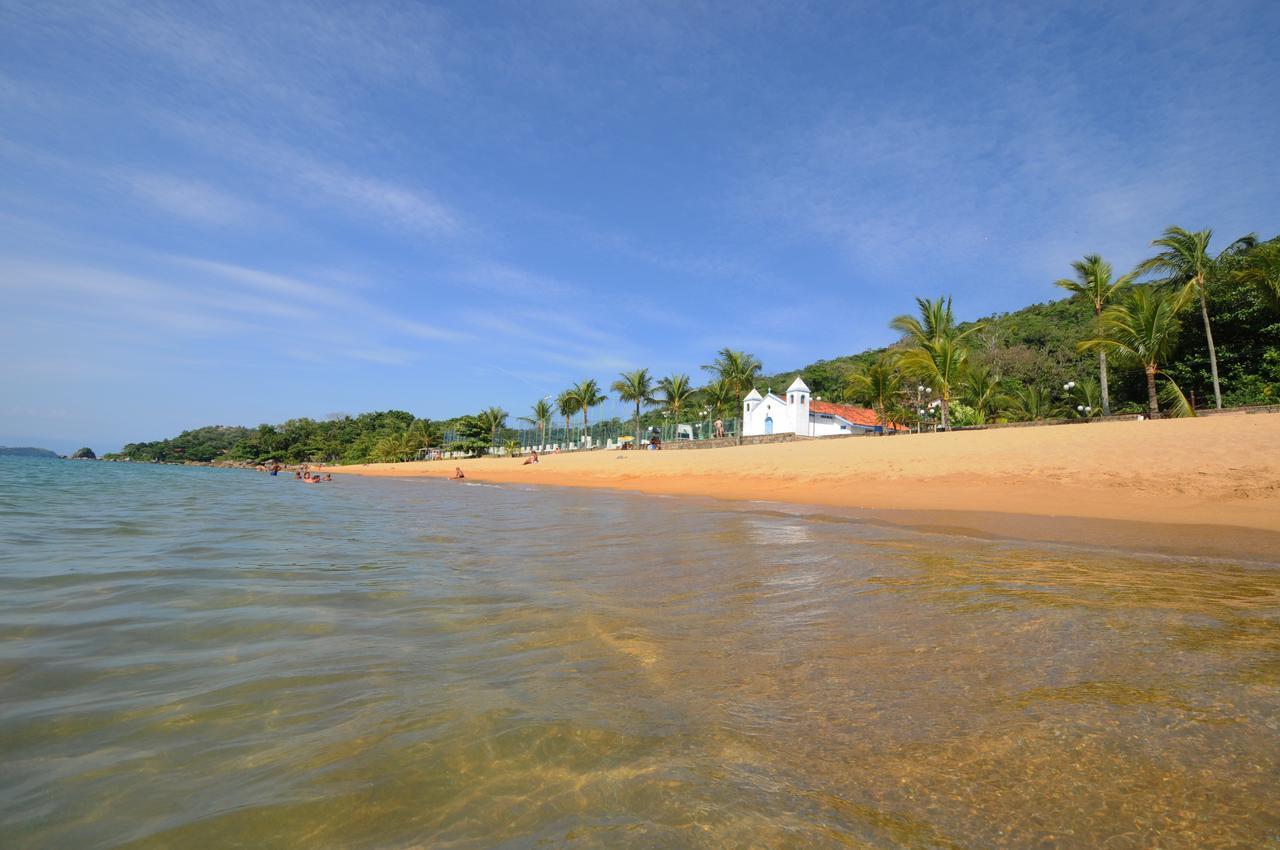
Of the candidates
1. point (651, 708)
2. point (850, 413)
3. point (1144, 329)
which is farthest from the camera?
point (850, 413)

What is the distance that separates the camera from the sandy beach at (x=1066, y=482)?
301 inches

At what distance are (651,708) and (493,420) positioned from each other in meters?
74.6

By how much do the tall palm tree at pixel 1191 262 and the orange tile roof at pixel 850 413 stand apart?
923 inches

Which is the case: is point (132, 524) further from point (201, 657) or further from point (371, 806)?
point (371, 806)

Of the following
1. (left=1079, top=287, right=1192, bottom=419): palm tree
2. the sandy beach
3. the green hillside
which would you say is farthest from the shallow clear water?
the green hillside

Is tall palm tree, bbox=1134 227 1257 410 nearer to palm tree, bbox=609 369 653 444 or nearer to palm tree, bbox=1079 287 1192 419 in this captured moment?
palm tree, bbox=1079 287 1192 419

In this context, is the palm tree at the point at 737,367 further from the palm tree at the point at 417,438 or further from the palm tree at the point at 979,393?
the palm tree at the point at 417,438

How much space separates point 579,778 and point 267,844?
897mm

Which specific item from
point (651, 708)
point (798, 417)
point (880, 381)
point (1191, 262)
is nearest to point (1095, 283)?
point (1191, 262)

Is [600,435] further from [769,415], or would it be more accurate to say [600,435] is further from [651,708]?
[651,708]

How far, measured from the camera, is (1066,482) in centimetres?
1157

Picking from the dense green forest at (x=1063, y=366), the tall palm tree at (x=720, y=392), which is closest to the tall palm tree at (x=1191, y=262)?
the dense green forest at (x=1063, y=366)

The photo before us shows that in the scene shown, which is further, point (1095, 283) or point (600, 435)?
point (600, 435)

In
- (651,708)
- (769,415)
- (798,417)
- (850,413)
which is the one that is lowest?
(651,708)
